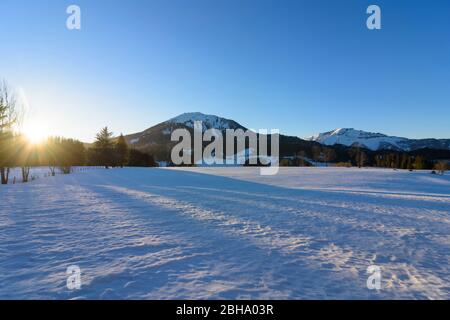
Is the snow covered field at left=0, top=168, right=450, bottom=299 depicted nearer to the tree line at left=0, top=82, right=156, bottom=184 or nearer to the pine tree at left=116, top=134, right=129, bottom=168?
the tree line at left=0, top=82, right=156, bottom=184

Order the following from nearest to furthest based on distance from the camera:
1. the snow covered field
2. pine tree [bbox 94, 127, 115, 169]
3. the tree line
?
1. the snow covered field
2. the tree line
3. pine tree [bbox 94, 127, 115, 169]

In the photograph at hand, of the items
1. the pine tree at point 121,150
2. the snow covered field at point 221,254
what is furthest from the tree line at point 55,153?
the snow covered field at point 221,254

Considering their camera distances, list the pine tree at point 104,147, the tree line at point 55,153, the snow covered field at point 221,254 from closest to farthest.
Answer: the snow covered field at point 221,254
the tree line at point 55,153
the pine tree at point 104,147

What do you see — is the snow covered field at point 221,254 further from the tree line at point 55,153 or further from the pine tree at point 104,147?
the pine tree at point 104,147

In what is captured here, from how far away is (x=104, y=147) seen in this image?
69250mm

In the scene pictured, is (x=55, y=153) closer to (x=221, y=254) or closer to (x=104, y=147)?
(x=104, y=147)

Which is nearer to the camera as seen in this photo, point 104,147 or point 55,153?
point 55,153

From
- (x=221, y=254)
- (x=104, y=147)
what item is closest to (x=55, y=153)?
(x=104, y=147)

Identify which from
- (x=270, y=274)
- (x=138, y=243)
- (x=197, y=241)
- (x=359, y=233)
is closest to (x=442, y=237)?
(x=359, y=233)

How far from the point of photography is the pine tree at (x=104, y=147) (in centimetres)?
6912

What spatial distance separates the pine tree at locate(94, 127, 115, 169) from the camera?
69.1m

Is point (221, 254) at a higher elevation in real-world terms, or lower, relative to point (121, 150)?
lower

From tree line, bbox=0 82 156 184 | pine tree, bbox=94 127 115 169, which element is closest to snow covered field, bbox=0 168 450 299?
tree line, bbox=0 82 156 184

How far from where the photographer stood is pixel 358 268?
519 cm
